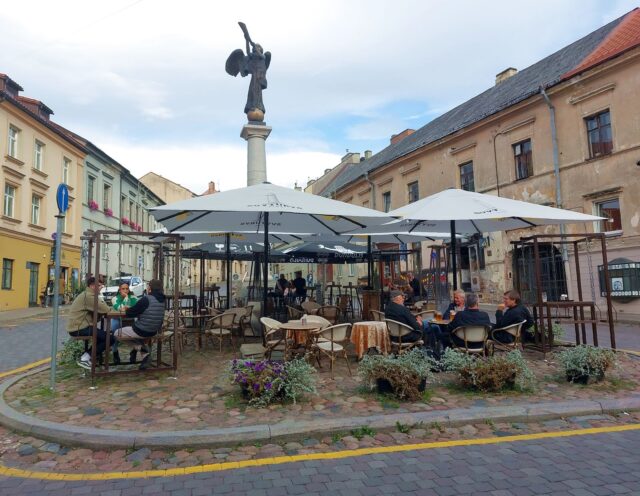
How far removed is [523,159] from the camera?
2089 cm

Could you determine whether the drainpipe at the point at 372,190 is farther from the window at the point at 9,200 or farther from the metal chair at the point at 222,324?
the metal chair at the point at 222,324

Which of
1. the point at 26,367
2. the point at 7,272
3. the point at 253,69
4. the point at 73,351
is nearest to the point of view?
the point at 73,351

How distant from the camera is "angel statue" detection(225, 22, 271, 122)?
17656mm

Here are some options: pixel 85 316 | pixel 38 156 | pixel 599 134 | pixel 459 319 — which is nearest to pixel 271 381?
pixel 459 319

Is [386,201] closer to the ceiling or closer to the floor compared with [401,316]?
closer to the ceiling

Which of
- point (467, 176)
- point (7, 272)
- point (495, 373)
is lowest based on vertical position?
point (495, 373)

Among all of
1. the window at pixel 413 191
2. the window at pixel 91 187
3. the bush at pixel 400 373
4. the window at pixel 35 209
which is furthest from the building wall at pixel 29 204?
the bush at pixel 400 373

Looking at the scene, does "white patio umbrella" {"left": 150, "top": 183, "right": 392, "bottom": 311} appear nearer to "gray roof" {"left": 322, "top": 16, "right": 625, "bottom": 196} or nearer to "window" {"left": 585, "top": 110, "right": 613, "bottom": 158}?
"window" {"left": 585, "top": 110, "right": 613, "bottom": 158}

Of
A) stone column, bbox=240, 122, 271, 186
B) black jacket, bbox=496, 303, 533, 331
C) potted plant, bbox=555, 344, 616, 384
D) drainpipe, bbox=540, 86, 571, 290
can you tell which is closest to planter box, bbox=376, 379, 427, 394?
potted plant, bbox=555, 344, 616, 384

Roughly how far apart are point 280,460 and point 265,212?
14.7 feet

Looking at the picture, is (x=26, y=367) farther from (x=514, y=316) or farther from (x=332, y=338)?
(x=514, y=316)

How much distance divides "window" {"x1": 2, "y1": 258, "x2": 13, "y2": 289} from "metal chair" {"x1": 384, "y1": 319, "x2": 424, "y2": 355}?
857 inches

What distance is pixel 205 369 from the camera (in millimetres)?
7348

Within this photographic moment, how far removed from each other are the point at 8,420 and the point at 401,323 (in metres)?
4.97
